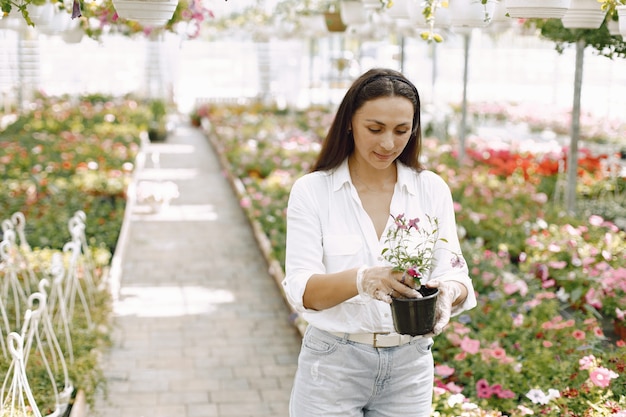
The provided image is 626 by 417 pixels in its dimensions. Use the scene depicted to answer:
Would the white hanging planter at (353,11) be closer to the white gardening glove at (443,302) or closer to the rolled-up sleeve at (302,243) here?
the rolled-up sleeve at (302,243)

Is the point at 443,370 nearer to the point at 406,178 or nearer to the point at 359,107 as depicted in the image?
the point at 406,178

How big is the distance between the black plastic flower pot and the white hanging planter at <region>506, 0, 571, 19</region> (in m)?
1.36

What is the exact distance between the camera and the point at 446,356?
358 cm

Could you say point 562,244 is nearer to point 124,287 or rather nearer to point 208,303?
point 208,303

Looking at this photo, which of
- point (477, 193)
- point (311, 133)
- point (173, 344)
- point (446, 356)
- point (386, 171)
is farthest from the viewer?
point (311, 133)

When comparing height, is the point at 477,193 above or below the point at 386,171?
below

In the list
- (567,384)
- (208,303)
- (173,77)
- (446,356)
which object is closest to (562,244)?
(446,356)

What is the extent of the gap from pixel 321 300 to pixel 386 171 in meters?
0.37

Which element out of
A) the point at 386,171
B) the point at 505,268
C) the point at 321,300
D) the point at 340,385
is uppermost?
the point at 386,171

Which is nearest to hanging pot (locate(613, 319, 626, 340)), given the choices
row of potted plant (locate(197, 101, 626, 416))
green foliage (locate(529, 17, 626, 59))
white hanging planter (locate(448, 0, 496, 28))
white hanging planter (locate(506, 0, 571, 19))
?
row of potted plant (locate(197, 101, 626, 416))

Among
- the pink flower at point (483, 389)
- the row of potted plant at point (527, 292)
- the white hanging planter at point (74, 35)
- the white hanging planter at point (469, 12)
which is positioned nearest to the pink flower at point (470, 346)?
the row of potted plant at point (527, 292)

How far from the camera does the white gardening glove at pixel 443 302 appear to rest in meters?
1.70

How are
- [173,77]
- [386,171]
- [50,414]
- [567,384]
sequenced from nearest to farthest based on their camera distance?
[386,171], [567,384], [50,414], [173,77]

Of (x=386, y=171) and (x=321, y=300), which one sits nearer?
(x=321, y=300)
